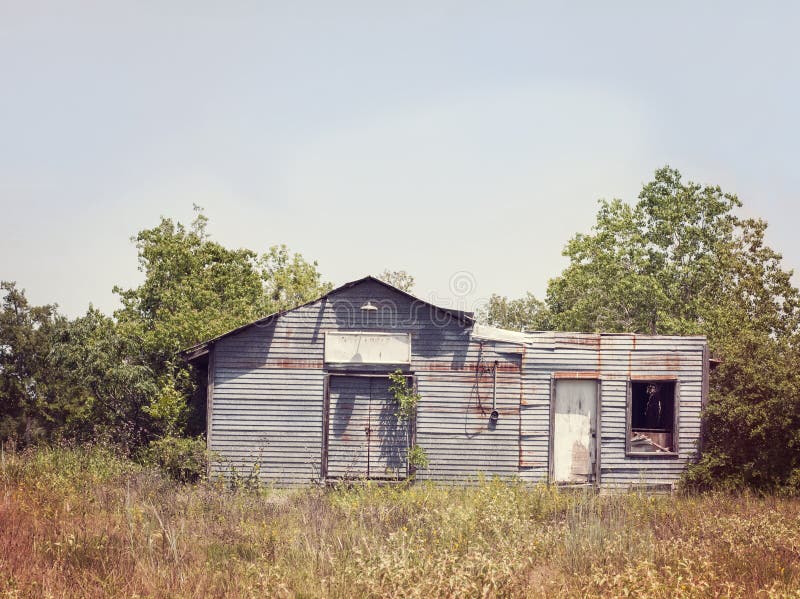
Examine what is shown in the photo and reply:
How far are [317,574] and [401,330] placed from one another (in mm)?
9566

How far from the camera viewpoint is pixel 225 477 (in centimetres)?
1712

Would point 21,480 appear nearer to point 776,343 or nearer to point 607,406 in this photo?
point 607,406

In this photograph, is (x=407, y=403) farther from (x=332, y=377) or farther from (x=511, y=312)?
(x=511, y=312)

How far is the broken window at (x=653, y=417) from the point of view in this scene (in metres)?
18.0


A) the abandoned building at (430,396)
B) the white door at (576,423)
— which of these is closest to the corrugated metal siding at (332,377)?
the abandoned building at (430,396)

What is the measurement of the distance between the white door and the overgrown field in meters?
3.19

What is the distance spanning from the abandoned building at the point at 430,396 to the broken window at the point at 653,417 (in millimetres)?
144

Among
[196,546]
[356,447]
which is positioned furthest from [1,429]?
[196,546]

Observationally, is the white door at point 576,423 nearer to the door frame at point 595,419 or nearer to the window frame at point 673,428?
the door frame at point 595,419

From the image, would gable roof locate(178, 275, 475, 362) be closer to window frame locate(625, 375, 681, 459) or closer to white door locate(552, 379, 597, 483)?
white door locate(552, 379, 597, 483)

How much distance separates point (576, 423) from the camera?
17.9m

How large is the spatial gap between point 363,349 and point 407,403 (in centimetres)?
160

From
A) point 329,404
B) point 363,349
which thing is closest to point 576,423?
point 363,349

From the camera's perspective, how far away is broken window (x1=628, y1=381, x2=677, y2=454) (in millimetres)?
17953
